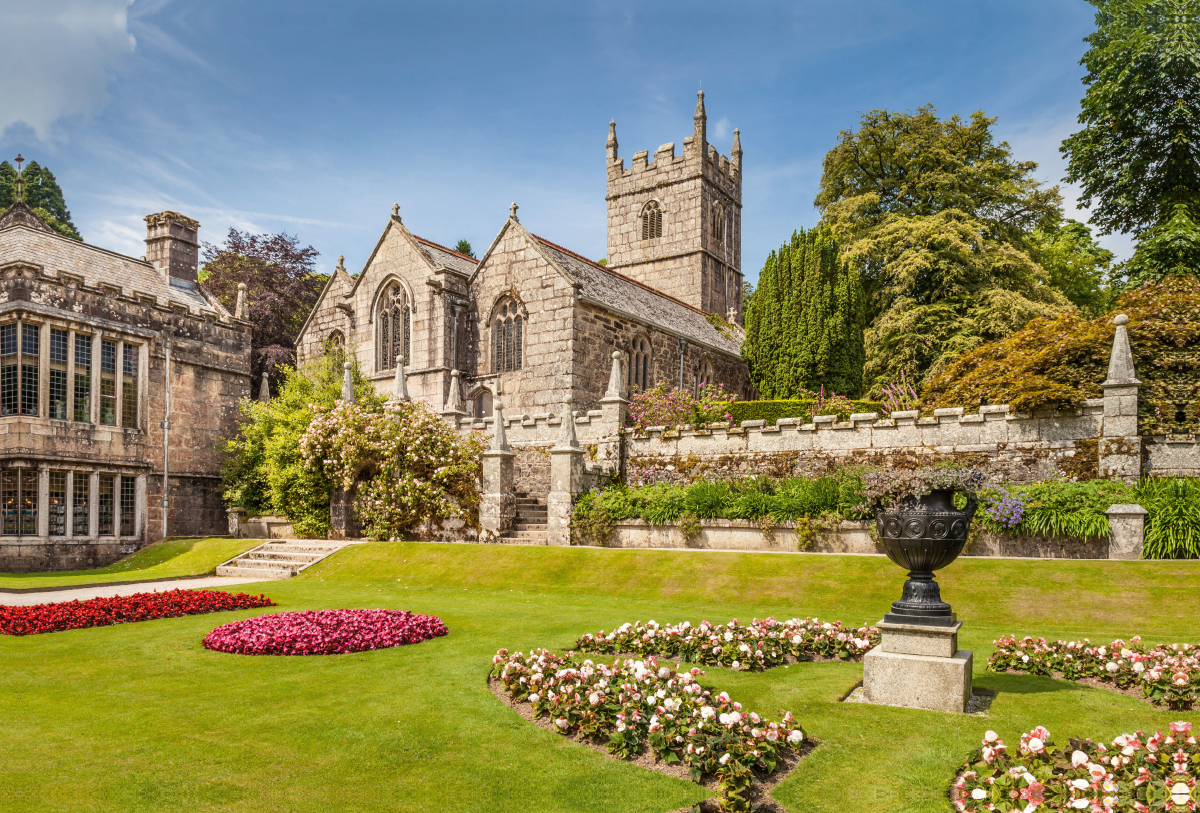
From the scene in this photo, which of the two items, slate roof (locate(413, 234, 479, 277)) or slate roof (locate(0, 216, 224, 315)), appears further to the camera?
slate roof (locate(413, 234, 479, 277))

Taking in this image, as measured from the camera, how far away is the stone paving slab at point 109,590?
13.4 m

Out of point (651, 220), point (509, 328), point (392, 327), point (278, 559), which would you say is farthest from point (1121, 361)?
point (651, 220)

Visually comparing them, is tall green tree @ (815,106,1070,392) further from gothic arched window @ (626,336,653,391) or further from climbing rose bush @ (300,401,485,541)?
climbing rose bush @ (300,401,485,541)

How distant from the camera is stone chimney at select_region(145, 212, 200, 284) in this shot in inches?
1064

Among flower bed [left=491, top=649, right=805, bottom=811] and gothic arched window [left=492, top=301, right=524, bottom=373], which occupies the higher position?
gothic arched window [left=492, top=301, right=524, bottom=373]

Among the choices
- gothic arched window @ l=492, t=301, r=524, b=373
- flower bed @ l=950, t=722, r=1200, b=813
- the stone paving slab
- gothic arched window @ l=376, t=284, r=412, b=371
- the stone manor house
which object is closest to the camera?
flower bed @ l=950, t=722, r=1200, b=813

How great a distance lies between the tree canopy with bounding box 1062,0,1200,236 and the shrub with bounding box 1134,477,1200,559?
14.5m

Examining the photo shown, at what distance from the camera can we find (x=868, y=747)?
5352 mm

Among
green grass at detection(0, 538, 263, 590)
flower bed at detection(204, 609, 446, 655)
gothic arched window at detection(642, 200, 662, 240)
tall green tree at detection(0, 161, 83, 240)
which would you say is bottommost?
green grass at detection(0, 538, 263, 590)

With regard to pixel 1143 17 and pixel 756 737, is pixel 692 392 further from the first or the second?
pixel 756 737

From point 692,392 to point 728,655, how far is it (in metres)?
24.8

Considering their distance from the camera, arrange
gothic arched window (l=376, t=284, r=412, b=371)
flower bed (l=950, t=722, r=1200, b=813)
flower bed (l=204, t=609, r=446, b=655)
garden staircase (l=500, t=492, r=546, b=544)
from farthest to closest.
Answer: gothic arched window (l=376, t=284, r=412, b=371), garden staircase (l=500, t=492, r=546, b=544), flower bed (l=204, t=609, r=446, b=655), flower bed (l=950, t=722, r=1200, b=813)

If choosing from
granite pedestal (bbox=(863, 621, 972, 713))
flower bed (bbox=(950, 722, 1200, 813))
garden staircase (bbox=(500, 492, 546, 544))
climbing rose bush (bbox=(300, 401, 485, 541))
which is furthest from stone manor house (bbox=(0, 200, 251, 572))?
flower bed (bbox=(950, 722, 1200, 813))

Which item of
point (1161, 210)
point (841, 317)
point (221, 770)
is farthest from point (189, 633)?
point (1161, 210)
